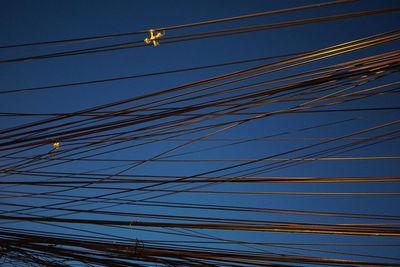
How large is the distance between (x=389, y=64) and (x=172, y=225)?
2253mm

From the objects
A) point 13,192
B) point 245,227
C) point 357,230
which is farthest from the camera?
point 13,192

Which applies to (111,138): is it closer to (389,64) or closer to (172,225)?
(172,225)

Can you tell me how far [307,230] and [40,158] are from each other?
3012mm

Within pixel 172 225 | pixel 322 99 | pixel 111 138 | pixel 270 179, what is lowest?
pixel 172 225

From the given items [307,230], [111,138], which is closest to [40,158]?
[111,138]

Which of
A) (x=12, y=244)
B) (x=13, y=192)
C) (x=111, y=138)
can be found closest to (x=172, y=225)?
(x=111, y=138)

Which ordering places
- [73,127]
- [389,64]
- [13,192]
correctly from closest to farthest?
[389,64] → [73,127] → [13,192]

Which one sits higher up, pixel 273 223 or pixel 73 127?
pixel 73 127

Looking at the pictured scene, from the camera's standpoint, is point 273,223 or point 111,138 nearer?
point 273,223

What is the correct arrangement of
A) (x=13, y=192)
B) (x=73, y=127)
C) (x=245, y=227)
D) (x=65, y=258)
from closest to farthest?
(x=245, y=227)
(x=73, y=127)
(x=65, y=258)
(x=13, y=192)

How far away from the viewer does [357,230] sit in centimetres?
219

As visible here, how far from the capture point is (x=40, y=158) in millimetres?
3287

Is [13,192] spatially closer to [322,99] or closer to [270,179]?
[270,179]

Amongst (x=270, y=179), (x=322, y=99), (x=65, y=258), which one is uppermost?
(x=322, y=99)
